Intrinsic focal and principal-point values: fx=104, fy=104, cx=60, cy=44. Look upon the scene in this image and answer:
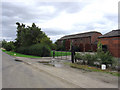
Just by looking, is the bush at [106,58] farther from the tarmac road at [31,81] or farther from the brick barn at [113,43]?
the tarmac road at [31,81]

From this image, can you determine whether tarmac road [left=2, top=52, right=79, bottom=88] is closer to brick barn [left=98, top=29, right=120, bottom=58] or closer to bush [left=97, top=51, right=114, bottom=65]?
bush [left=97, top=51, right=114, bottom=65]

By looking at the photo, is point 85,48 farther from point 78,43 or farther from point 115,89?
point 115,89

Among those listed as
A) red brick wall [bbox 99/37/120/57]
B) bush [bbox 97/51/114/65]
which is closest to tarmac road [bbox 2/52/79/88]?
bush [bbox 97/51/114/65]

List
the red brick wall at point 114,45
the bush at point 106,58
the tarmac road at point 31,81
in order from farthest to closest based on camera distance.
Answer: the red brick wall at point 114,45 < the bush at point 106,58 < the tarmac road at point 31,81

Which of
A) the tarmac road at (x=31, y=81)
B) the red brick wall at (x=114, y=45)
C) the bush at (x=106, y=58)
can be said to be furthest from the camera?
the red brick wall at (x=114, y=45)

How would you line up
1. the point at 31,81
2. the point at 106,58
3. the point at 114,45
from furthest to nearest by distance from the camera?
the point at 114,45 < the point at 106,58 < the point at 31,81

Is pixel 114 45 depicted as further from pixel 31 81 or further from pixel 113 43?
pixel 31 81

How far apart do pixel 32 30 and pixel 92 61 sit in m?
23.5

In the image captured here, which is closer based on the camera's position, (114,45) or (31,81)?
(31,81)

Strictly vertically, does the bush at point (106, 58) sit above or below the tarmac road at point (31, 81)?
above

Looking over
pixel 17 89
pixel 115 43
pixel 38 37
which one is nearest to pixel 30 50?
pixel 38 37

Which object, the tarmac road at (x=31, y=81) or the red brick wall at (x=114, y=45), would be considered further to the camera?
the red brick wall at (x=114, y=45)

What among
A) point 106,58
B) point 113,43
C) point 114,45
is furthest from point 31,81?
point 113,43

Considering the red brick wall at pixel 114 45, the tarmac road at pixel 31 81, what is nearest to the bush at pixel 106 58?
the red brick wall at pixel 114 45
